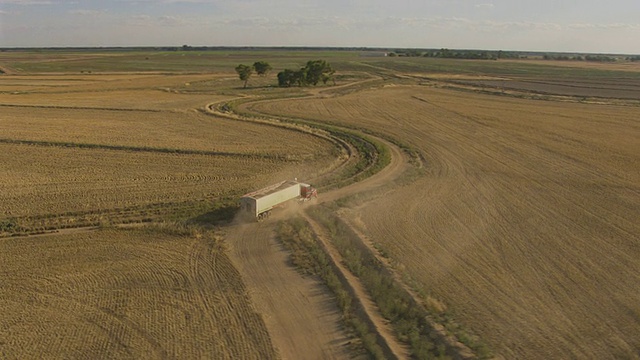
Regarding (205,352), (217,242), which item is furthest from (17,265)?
(205,352)

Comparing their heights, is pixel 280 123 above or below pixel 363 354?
above

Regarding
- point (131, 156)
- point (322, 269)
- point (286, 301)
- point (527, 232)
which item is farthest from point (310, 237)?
point (131, 156)

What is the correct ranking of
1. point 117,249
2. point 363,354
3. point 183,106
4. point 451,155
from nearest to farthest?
point 363,354 → point 117,249 → point 451,155 → point 183,106

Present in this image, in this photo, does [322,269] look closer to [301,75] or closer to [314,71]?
[301,75]

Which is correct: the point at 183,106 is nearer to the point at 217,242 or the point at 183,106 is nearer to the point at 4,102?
the point at 4,102

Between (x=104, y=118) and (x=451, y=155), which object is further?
(x=104, y=118)

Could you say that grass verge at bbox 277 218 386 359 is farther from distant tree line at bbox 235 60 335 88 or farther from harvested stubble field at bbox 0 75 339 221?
distant tree line at bbox 235 60 335 88
